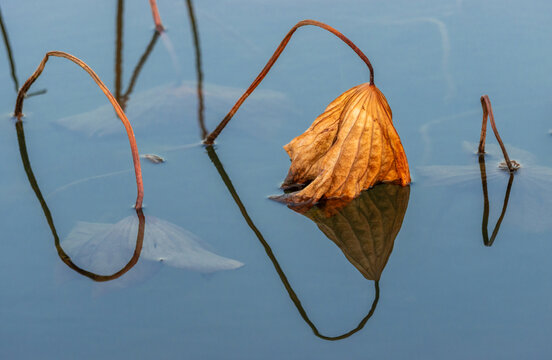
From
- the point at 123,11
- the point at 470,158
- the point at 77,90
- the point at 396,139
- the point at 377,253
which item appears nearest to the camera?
the point at 377,253

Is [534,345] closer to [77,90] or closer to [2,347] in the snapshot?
[2,347]

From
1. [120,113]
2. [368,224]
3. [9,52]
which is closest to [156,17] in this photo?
[9,52]

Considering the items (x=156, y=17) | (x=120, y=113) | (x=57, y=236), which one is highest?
(x=120, y=113)

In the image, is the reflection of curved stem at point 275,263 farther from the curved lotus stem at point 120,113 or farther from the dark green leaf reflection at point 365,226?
the curved lotus stem at point 120,113

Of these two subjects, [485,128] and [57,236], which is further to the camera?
[485,128]

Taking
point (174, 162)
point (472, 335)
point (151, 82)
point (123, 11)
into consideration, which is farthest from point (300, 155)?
point (123, 11)

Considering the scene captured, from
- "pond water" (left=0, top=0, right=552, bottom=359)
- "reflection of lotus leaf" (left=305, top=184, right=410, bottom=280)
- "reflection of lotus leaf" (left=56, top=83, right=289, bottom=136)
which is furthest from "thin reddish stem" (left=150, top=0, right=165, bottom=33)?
"reflection of lotus leaf" (left=305, top=184, right=410, bottom=280)

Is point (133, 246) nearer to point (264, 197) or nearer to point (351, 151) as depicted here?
point (264, 197)
